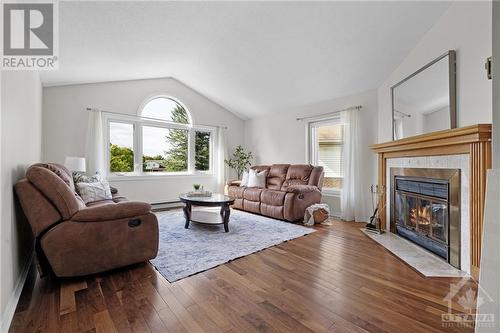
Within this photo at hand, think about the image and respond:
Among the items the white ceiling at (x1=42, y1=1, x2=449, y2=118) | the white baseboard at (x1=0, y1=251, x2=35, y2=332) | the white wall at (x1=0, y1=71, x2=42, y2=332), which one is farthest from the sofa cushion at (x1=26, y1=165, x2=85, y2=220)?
the white ceiling at (x1=42, y1=1, x2=449, y2=118)

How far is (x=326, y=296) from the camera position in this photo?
1.72 metres

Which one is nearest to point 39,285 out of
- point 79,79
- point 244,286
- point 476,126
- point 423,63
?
point 244,286

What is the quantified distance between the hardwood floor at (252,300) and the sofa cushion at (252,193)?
2.04 meters

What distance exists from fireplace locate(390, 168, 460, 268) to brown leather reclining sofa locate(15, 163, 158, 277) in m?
3.02

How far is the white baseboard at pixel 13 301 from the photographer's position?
52.5 inches

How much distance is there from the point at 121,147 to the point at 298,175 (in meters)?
3.63

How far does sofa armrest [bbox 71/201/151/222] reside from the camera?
1.88m

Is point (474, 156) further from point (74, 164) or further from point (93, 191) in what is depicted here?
point (74, 164)

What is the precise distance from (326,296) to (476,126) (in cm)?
187

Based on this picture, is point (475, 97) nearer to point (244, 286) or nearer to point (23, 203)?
point (244, 286)

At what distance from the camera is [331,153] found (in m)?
4.71

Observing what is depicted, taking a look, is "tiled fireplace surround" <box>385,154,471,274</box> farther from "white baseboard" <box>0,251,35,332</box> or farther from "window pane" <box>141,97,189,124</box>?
"window pane" <box>141,97,189,124</box>

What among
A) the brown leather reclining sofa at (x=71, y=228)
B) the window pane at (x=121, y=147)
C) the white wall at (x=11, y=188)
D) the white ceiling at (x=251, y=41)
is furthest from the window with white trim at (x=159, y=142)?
the brown leather reclining sofa at (x=71, y=228)

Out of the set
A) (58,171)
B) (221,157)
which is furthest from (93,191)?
(221,157)
